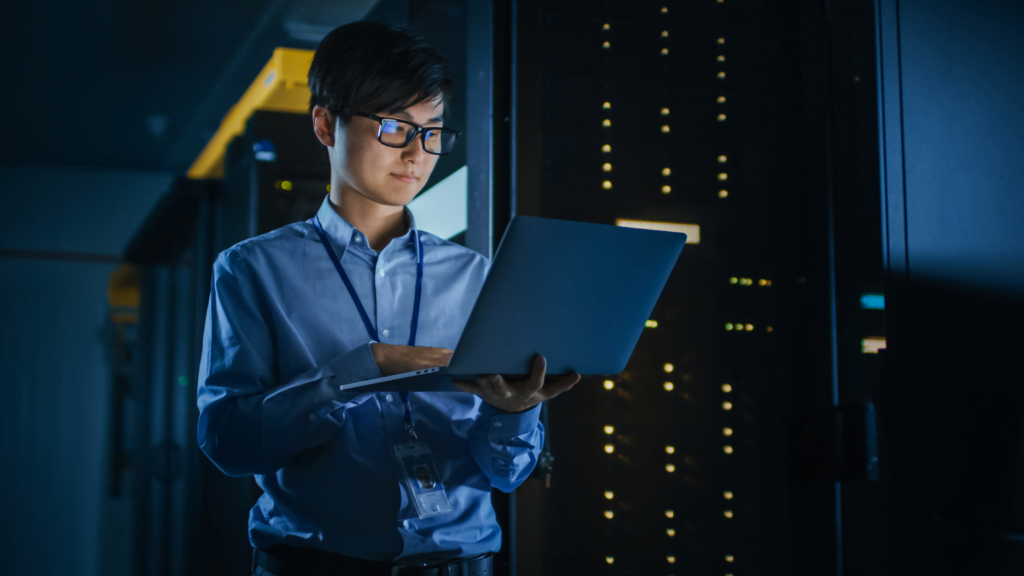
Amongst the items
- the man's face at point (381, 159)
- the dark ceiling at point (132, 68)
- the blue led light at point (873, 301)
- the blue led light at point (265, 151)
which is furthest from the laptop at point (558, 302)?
the dark ceiling at point (132, 68)

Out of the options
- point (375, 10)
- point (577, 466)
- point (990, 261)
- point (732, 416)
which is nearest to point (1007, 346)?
point (990, 261)

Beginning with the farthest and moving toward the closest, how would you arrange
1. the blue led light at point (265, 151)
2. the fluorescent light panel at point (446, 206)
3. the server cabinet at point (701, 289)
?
the blue led light at point (265, 151) → the fluorescent light panel at point (446, 206) → the server cabinet at point (701, 289)

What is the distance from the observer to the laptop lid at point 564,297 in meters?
0.81

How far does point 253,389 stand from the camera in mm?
1047

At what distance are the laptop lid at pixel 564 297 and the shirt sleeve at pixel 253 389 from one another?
0.21 metres

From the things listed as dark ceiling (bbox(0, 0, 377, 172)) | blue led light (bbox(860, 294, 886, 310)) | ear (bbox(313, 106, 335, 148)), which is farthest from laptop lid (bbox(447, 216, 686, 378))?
dark ceiling (bbox(0, 0, 377, 172))

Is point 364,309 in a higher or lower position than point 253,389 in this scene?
higher

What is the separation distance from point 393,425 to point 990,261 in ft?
4.84

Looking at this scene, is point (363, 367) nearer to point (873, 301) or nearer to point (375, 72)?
point (375, 72)

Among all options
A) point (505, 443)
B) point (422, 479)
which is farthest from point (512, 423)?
point (422, 479)

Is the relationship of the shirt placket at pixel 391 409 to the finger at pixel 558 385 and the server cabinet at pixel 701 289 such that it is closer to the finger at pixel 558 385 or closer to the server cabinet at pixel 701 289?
the finger at pixel 558 385

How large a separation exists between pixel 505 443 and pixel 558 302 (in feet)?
1.08

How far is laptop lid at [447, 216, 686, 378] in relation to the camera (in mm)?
812

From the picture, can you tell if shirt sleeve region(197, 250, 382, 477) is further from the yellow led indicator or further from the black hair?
the yellow led indicator
